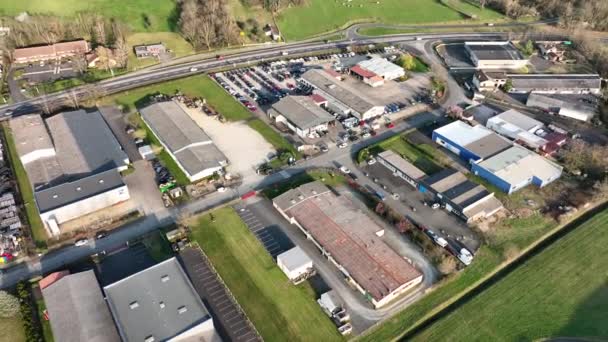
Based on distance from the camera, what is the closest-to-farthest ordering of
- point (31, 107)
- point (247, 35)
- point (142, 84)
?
point (31, 107) < point (142, 84) < point (247, 35)

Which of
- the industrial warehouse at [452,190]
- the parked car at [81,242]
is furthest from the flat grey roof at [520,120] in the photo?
the parked car at [81,242]

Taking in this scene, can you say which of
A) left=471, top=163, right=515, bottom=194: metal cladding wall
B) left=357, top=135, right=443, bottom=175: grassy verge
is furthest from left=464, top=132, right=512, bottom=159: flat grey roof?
left=357, top=135, right=443, bottom=175: grassy verge

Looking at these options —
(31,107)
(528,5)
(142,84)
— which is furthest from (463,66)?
(31,107)

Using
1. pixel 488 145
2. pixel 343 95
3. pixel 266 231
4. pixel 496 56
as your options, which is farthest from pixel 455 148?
pixel 496 56

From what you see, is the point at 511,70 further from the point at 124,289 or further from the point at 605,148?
the point at 124,289

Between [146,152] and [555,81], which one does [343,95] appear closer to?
[146,152]

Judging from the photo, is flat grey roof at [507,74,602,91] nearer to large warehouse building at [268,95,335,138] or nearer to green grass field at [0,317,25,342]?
large warehouse building at [268,95,335,138]
